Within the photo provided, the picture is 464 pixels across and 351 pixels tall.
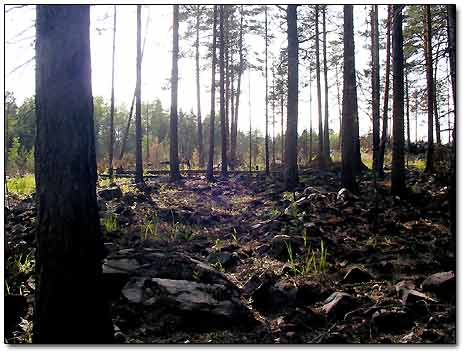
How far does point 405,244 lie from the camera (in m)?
4.58

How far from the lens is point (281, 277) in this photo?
13.0 ft

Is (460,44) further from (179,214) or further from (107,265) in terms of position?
(179,214)

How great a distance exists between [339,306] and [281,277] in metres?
0.92

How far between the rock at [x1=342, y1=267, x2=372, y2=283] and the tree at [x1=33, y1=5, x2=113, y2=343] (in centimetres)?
225

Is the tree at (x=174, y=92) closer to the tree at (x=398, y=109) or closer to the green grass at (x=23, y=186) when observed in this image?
the green grass at (x=23, y=186)

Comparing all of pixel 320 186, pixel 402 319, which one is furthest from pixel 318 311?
pixel 320 186

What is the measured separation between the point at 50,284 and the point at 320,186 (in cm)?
833

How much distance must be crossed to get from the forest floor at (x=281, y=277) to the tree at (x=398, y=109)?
1.86 ft

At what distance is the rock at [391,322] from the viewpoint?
2.80 m

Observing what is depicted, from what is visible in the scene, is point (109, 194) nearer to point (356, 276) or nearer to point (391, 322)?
point (356, 276)

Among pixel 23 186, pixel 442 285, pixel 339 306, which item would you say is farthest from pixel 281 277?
pixel 23 186

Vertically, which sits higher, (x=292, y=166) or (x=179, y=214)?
(x=292, y=166)

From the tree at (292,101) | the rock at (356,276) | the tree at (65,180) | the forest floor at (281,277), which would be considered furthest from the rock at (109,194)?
the tree at (65,180)

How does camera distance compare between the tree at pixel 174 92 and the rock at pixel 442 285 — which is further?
the tree at pixel 174 92
